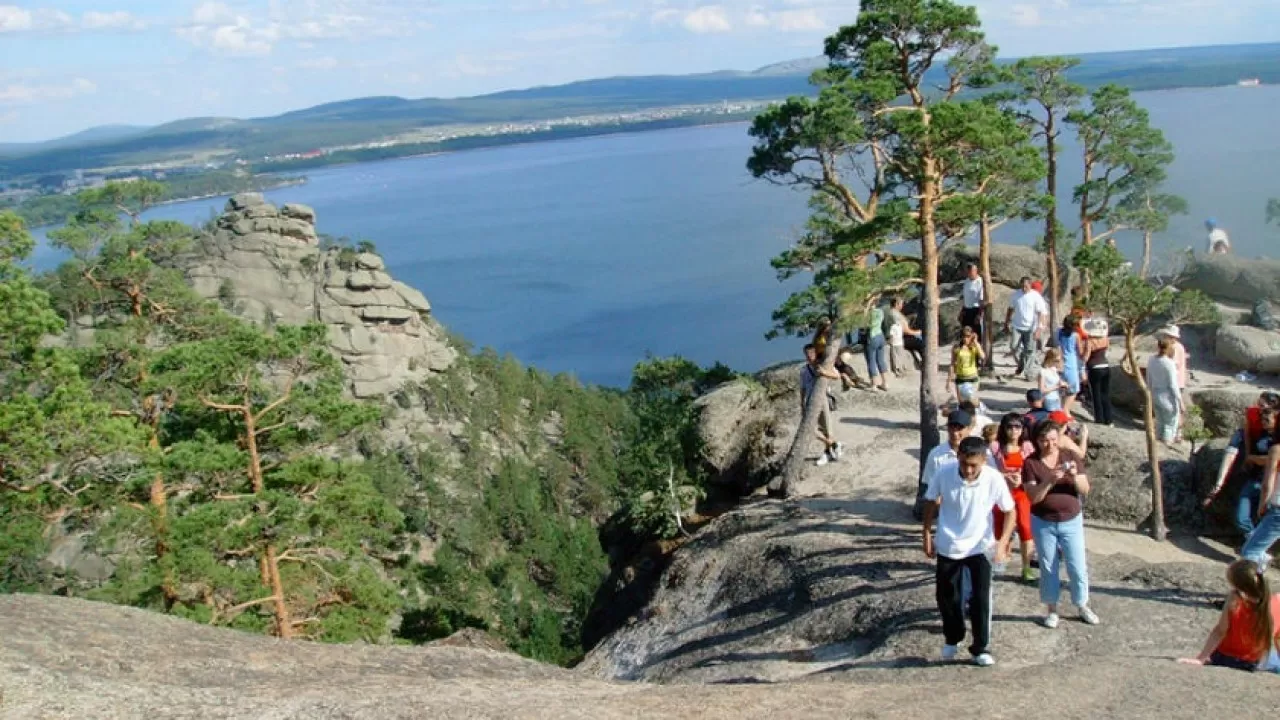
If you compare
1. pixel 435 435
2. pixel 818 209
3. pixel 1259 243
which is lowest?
pixel 435 435

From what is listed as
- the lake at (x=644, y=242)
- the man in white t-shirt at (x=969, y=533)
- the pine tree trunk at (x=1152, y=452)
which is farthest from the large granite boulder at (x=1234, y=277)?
the man in white t-shirt at (x=969, y=533)

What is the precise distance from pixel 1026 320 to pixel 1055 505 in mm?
7968

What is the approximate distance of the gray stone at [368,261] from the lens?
64.6 m

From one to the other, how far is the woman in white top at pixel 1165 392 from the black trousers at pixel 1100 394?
629mm

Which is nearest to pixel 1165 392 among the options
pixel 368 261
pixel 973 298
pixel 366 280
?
pixel 973 298

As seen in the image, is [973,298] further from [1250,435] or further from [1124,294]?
[1250,435]

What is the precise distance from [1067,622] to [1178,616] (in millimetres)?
905

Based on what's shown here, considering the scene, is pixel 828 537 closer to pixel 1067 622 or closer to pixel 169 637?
pixel 1067 622

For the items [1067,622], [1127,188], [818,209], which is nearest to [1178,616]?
[1067,622]

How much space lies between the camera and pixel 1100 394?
12.3 m

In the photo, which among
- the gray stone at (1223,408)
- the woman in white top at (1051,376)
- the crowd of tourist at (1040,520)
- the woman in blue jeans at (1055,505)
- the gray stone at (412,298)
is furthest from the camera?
the gray stone at (412,298)

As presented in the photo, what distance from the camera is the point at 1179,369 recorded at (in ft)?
36.4

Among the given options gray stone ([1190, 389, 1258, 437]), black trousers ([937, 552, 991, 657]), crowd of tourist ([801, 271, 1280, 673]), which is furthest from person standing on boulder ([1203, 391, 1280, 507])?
gray stone ([1190, 389, 1258, 437])

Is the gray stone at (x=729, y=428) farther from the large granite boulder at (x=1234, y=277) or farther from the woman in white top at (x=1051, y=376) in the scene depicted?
the large granite boulder at (x=1234, y=277)
